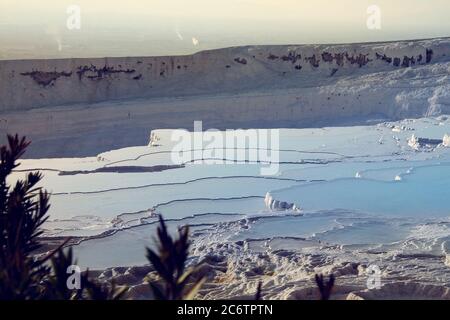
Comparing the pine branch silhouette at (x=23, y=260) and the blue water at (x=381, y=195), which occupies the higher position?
the pine branch silhouette at (x=23, y=260)

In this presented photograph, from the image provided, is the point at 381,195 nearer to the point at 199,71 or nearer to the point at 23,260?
the point at 23,260

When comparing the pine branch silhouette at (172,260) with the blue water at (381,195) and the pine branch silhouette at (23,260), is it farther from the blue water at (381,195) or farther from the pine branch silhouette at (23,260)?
the blue water at (381,195)

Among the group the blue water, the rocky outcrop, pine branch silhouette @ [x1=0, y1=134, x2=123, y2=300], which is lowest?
the blue water

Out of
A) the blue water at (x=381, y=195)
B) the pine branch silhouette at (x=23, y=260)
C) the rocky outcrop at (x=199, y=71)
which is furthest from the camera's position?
the rocky outcrop at (x=199, y=71)

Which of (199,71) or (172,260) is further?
(199,71)

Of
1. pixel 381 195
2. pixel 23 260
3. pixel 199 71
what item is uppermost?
pixel 199 71

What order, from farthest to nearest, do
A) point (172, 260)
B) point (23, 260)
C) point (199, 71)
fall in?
point (199, 71), point (23, 260), point (172, 260)

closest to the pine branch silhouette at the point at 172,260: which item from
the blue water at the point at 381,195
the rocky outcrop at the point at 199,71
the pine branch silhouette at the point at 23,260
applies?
the pine branch silhouette at the point at 23,260

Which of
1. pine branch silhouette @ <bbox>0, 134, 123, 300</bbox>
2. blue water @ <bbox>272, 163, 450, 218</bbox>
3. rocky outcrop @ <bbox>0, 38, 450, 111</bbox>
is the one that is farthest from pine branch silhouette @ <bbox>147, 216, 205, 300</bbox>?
rocky outcrop @ <bbox>0, 38, 450, 111</bbox>

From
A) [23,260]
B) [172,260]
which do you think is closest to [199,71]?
[23,260]

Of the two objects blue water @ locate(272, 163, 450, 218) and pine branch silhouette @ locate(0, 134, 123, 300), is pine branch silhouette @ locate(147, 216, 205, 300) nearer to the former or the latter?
pine branch silhouette @ locate(0, 134, 123, 300)

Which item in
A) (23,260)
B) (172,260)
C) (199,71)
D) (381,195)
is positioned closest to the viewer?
(172,260)

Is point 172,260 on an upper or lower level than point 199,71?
lower
